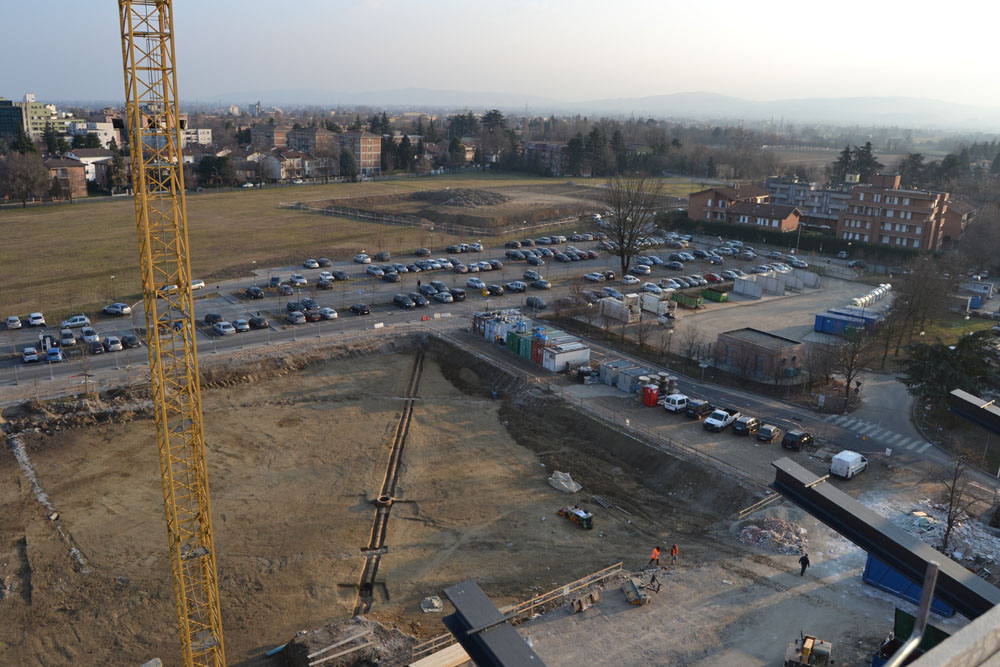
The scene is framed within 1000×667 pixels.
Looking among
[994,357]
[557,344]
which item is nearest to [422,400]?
[557,344]

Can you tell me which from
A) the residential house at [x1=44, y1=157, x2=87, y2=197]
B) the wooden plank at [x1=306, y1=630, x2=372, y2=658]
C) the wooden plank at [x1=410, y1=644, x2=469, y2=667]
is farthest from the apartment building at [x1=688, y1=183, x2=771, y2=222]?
the residential house at [x1=44, y1=157, x2=87, y2=197]

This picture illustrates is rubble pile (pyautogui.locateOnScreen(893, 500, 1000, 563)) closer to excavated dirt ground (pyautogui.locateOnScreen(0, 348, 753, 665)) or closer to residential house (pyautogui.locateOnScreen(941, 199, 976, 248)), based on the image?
excavated dirt ground (pyautogui.locateOnScreen(0, 348, 753, 665))

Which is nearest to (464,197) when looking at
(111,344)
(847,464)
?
(111,344)

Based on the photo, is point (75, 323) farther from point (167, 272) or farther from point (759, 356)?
point (759, 356)

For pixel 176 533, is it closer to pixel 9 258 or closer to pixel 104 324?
pixel 104 324

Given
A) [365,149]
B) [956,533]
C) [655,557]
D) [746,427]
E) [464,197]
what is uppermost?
[365,149]

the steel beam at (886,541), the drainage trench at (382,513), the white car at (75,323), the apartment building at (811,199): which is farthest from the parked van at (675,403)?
the apartment building at (811,199)

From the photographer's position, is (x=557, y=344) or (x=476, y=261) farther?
Answer: (x=476, y=261)
